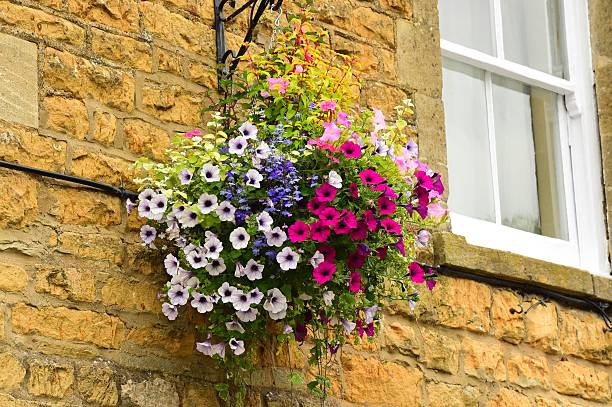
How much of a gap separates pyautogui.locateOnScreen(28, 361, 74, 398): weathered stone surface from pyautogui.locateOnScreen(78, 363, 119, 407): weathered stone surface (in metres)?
0.05

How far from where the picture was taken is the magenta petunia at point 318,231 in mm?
4949

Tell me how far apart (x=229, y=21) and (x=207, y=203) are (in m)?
1.13

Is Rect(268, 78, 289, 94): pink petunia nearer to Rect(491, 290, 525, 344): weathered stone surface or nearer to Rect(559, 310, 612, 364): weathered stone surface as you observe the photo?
Rect(491, 290, 525, 344): weathered stone surface

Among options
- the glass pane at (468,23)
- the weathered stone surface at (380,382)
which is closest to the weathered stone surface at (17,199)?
the weathered stone surface at (380,382)

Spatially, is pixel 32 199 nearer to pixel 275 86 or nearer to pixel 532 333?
pixel 275 86

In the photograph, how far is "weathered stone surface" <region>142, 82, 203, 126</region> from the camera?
18.3 feet

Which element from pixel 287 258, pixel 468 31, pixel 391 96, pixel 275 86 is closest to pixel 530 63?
pixel 468 31

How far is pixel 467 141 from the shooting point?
270 inches

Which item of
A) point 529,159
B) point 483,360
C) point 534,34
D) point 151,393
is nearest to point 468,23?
point 534,34

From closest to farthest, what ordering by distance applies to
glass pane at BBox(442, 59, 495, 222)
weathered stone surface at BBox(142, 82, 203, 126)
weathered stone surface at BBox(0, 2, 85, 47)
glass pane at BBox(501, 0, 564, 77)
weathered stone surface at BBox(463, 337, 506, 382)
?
weathered stone surface at BBox(0, 2, 85, 47)
weathered stone surface at BBox(142, 82, 203, 126)
weathered stone surface at BBox(463, 337, 506, 382)
glass pane at BBox(442, 59, 495, 222)
glass pane at BBox(501, 0, 564, 77)

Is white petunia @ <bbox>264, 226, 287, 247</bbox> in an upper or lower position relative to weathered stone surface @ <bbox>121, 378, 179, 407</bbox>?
upper

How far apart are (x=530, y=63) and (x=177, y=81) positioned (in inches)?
86.3

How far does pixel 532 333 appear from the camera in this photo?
6504 millimetres

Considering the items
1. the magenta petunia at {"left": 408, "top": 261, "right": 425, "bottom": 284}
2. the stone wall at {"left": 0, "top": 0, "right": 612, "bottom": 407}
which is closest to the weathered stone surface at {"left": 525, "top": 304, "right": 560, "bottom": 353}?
the stone wall at {"left": 0, "top": 0, "right": 612, "bottom": 407}
